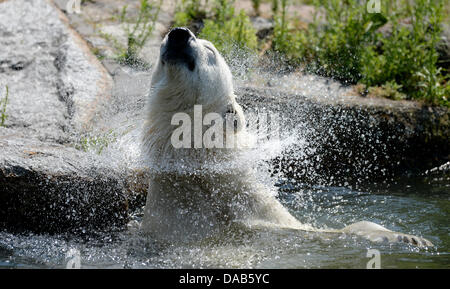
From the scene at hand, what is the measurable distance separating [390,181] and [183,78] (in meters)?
3.25

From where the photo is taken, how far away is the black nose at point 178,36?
3.43 metres

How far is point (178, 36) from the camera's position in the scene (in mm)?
3447

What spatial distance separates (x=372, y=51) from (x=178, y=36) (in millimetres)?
4660

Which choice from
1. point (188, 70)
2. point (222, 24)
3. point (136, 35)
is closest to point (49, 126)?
point (136, 35)

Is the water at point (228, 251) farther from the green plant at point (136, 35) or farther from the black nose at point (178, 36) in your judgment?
the green plant at point (136, 35)

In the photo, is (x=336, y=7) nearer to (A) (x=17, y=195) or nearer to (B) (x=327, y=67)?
(B) (x=327, y=67)


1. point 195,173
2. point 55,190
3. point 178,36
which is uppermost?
point 178,36

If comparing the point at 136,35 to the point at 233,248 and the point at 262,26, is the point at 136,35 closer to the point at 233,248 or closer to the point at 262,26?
the point at 262,26

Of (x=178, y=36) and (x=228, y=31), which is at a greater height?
(x=178, y=36)

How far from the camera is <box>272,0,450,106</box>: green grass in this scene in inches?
278

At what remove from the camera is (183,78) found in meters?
3.52

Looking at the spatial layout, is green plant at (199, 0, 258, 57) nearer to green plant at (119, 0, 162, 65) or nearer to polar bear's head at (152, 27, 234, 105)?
green plant at (119, 0, 162, 65)

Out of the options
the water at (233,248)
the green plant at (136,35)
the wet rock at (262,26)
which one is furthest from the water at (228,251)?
the wet rock at (262,26)
